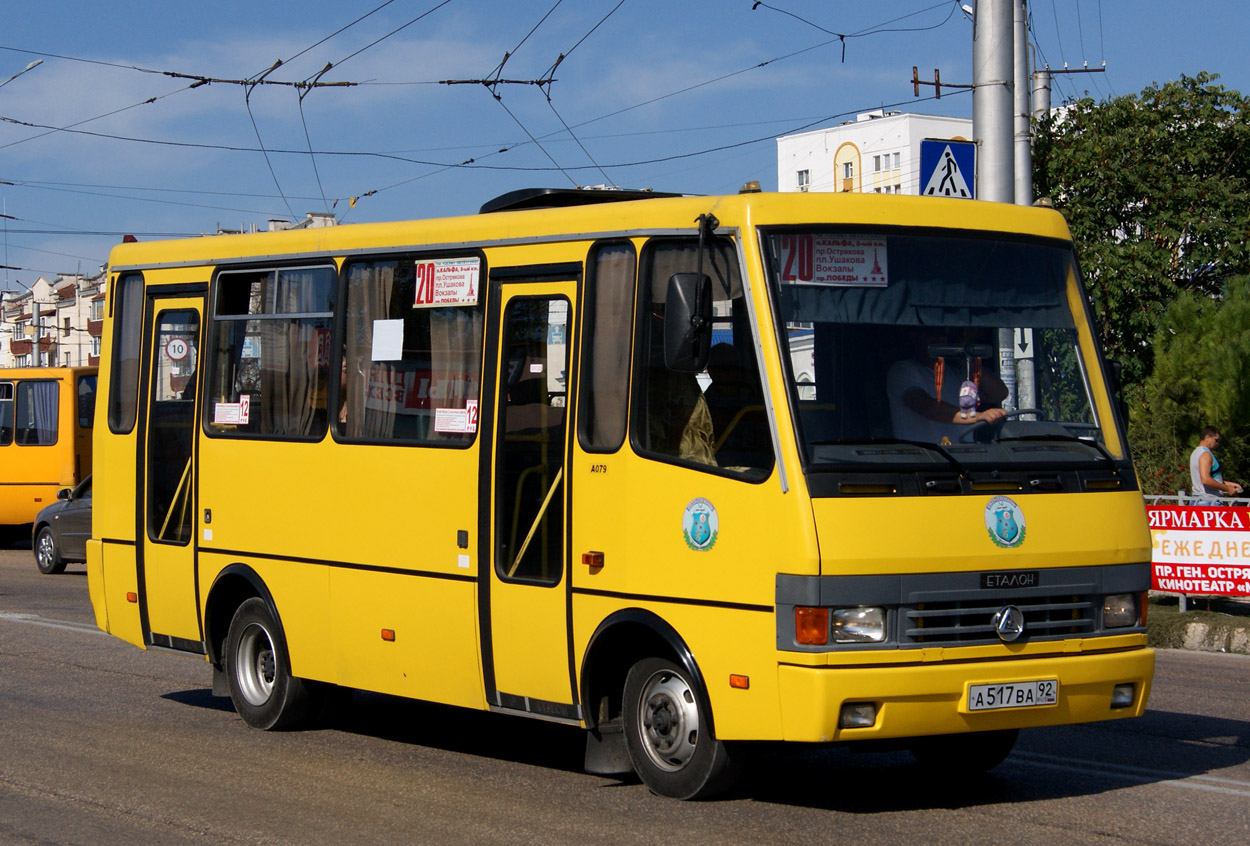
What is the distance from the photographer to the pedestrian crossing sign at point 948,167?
1420 centimetres

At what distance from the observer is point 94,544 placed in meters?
11.7

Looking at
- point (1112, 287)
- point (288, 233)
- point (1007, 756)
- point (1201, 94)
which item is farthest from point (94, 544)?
point (1201, 94)

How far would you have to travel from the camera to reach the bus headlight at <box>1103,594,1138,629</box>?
7453 mm

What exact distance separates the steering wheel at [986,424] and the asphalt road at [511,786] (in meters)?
1.70

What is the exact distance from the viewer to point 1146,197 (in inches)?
1222

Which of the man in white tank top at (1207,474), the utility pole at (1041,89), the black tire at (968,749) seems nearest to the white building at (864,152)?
the utility pole at (1041,89)

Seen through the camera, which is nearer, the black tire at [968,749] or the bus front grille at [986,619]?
the bus front grille at [986,619]

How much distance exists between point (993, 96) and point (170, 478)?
329 inches

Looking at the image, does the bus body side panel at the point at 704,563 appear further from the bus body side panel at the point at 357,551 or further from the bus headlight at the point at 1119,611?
the bus headlight at the point at 1119,611

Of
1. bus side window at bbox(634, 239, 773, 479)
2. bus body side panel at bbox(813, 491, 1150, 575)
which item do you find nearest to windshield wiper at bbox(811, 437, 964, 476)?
bus body side panel at bbox(813, 491, 1150, 575)

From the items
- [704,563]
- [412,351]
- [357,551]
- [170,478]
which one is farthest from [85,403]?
[704,563]

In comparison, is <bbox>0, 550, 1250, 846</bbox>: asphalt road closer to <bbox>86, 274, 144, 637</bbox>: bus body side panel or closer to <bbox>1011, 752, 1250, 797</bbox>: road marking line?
<bbox>1011, 752, 1250, 797</bbox>: road marking line

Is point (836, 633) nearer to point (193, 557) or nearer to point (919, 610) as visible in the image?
point (919, 610)

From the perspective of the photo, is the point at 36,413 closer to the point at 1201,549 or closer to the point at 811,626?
the point at 1201,549
